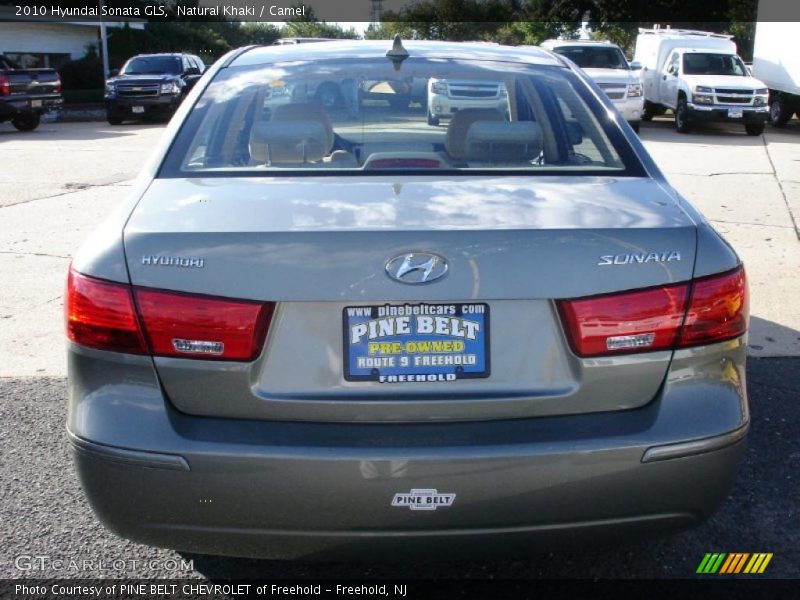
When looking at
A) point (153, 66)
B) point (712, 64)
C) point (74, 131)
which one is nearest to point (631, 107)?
point (712, 64)

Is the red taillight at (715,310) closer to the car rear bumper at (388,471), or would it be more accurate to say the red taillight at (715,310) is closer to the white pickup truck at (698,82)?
the car rear bumper at (388,471)

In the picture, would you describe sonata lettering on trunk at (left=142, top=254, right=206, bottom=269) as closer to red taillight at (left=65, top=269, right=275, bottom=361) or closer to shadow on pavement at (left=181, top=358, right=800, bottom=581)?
red taillight at (left=65, top=269, right=275, bottom=361)

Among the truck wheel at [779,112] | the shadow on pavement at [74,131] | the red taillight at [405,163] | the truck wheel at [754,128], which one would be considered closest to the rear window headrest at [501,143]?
the red taillight at [405,163]

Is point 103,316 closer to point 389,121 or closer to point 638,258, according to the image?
point 638,258

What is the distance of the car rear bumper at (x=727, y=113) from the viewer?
19.5 m

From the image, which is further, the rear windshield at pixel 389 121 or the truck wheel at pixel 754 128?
the truck wheel at pixel 754 128

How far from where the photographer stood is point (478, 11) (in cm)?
5084

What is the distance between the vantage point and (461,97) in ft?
13.4

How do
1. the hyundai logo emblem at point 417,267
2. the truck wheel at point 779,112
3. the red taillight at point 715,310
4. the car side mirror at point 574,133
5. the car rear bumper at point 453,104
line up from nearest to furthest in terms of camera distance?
1. the hyundai logo emblem at point 417,267
2. the red taillight at point 715,310
3. the car side mirror at point 574,133
4. the car rear bumper at point 453,104
5. the truck wheel at point 779,112

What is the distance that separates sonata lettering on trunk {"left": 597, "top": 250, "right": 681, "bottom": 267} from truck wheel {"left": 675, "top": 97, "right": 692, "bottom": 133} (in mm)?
18810

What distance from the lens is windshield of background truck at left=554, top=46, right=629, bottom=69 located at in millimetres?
20172

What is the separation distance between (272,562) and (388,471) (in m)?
1.03

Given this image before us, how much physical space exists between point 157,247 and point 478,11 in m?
51.3

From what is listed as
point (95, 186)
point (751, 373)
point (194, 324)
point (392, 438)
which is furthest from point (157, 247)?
point (95, 186)
